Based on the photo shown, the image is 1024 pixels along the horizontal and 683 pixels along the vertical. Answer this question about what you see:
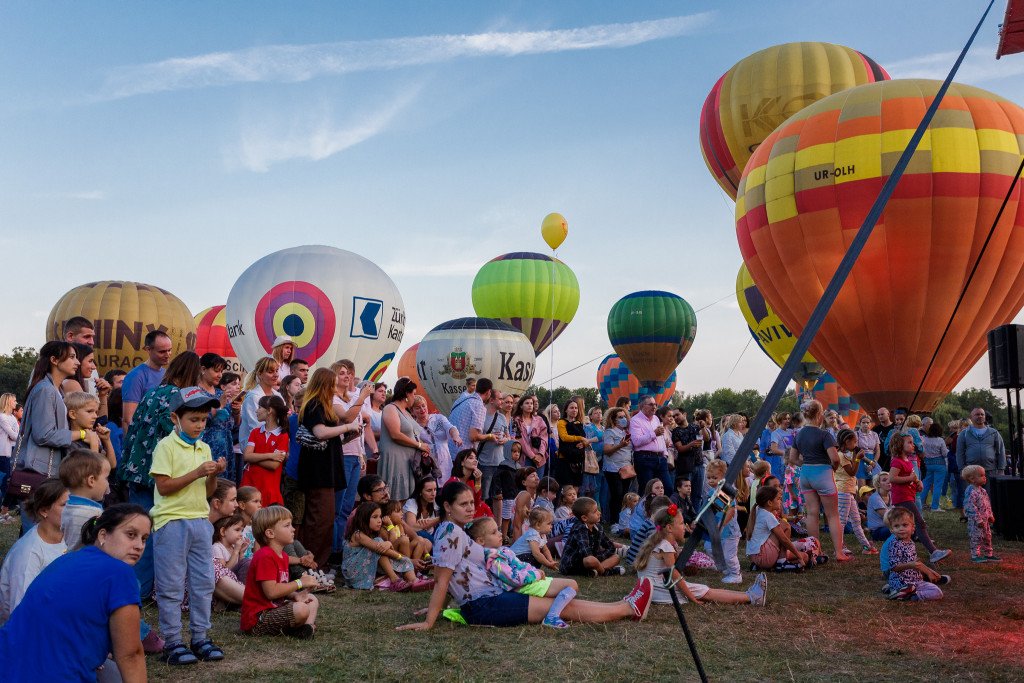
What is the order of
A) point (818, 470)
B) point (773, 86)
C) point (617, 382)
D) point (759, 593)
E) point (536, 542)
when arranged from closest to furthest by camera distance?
point (759, 593) < point (536, 542) < point (818, 470) < point (773, 86) < point (617, 382)

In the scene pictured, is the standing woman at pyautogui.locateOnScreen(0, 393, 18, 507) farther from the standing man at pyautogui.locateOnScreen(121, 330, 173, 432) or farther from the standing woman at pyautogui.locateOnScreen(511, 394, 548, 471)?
the standing woman at pyautogui.locateOnScreen(511, 394, 548, 471)

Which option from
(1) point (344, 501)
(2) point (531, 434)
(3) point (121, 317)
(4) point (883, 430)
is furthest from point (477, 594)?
(3) point (121, 317)

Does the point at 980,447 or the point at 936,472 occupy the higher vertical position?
the point at 980,447

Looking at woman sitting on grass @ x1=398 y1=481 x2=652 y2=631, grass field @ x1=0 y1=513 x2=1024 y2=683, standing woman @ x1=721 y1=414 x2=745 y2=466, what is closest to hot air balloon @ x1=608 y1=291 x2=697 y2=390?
standing woman @ x1=721 y1=414 x2=745 y2=466

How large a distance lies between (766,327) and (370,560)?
22584mm

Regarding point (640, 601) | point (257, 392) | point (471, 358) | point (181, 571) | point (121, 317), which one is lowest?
point (640, 601)

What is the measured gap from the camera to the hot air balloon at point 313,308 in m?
18.2

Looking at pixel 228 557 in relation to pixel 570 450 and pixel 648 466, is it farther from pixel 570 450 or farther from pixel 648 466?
pixel 648 466

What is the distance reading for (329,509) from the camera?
6789 millimetres

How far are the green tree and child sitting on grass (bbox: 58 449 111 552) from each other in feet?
190

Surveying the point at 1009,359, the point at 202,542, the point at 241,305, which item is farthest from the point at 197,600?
the point at 241,305

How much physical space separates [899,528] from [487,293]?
93.4ft

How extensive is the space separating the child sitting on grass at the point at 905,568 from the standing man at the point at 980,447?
674 cm

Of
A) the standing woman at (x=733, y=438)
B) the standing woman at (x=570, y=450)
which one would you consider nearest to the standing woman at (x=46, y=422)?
the standing woman at (x=570, y=450)
